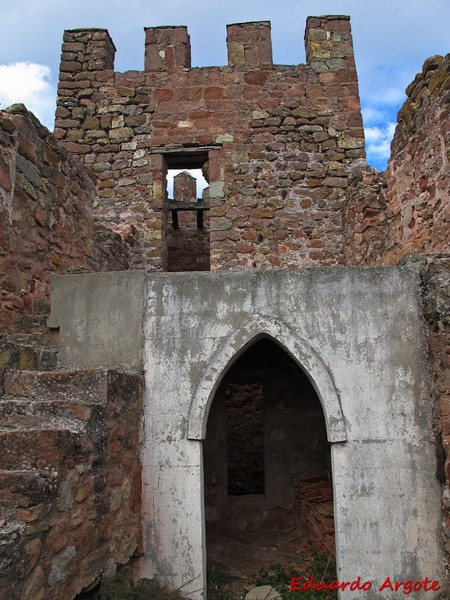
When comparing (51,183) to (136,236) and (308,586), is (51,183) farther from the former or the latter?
(308,586)

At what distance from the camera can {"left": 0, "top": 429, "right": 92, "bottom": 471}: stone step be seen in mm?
2744

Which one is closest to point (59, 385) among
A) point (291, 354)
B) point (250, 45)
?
point (291, 354)

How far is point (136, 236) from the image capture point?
814cm

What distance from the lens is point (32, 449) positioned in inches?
109

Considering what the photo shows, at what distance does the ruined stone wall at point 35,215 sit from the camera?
14.4 feet

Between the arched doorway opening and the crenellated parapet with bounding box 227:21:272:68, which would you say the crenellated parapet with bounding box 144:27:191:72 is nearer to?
the crenellated parapet with bounding box 227:21:272:68

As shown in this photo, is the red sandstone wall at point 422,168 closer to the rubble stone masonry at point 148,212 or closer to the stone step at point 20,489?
the rubble stone masonry at point 148,212

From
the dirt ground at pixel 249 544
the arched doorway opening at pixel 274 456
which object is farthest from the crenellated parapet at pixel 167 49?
the dirt ground at pixel 249 544

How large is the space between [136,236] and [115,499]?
17.1 ft

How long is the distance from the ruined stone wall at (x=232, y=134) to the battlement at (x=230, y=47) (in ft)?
0.06

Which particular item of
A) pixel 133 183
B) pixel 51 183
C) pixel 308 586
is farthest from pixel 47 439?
pixel 133 183

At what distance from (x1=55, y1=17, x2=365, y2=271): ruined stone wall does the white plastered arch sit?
3.97 metres

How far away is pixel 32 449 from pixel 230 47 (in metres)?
8.08

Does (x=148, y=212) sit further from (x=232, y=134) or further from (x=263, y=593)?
(x=263, y=593)
